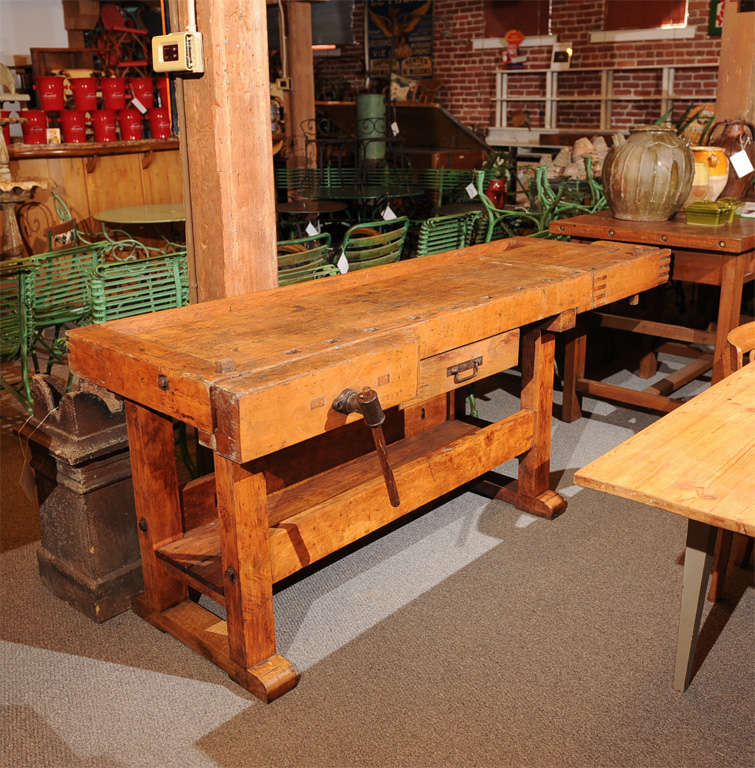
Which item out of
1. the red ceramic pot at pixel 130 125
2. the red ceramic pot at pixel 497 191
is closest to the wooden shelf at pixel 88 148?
the red ceramic pot at pixel 130 125

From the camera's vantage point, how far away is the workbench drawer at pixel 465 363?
2.18m

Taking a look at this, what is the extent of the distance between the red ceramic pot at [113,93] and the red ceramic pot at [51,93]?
0.36 meters

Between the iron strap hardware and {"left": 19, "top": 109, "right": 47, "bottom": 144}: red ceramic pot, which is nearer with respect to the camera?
the iron strap hardware

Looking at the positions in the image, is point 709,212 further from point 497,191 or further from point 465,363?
point 497,191

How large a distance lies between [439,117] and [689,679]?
9.98 m

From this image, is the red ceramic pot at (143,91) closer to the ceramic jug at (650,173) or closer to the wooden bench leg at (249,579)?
the ceramic jug at (650,173)

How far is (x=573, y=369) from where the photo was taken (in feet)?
12.2

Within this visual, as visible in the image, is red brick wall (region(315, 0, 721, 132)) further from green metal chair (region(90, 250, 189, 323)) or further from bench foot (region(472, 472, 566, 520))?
green metal chair (region(90, 250, 189, 323))

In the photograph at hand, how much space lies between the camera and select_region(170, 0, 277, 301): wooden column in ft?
7.91

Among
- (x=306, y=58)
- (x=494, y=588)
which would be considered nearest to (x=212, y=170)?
(x=494, y=588)

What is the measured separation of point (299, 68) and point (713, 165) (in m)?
4.59

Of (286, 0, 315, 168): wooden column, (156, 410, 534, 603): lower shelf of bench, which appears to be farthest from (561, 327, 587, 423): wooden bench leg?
(286, 0, 315, 168): wooden column

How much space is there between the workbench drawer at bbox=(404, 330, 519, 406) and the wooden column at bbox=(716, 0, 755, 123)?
106 inches

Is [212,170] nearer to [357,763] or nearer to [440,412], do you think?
[440,412]
